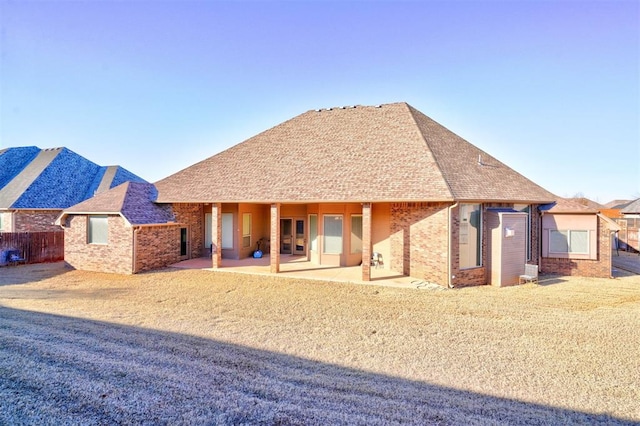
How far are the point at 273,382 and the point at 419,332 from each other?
159 inches

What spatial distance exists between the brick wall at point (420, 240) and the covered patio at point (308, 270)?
1.50 feet

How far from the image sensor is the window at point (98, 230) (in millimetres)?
14807

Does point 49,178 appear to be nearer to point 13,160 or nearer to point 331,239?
point 13,160

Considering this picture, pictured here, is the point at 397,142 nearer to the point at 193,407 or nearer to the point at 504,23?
the point at 504,23

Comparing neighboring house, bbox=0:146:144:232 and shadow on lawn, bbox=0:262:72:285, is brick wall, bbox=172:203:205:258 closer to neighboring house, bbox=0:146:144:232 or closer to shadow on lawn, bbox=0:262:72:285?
shadow on lawn, bbox=0:262:72:285

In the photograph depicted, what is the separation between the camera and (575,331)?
7.61 m

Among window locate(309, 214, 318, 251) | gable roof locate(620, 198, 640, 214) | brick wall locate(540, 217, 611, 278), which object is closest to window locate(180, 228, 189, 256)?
window locate(309, 214, 318, 251)

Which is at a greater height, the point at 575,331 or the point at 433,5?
the point at 433,5

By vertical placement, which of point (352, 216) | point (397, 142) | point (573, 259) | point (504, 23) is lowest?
point (573, 259)

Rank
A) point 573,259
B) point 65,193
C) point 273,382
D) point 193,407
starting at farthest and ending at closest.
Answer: point 65,193
point 573,259
point 273,382
point 193,407

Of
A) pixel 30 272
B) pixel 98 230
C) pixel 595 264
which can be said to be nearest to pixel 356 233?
pixel 595 264

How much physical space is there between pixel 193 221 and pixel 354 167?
978cm

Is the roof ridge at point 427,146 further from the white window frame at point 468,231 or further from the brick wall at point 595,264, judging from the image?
the brick wall at point 595,264

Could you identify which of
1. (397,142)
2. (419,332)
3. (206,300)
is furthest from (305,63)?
(419,332)
